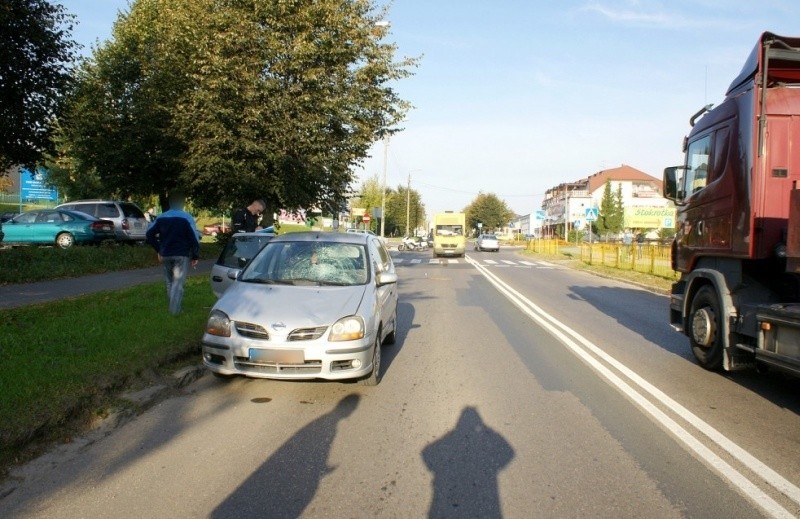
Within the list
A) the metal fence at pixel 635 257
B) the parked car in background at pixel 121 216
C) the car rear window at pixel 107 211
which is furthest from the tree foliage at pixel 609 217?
the car rear window at pixel 107 211

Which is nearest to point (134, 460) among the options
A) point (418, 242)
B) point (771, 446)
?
point (771, 446)

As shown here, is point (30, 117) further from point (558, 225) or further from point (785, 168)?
point (558, 225)

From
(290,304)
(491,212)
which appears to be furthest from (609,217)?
(290,304)

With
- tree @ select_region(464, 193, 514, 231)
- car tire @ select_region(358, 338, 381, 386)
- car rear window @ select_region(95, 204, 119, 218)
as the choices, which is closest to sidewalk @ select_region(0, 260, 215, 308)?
car rear window @ select_region(95, 204, 119, 218)

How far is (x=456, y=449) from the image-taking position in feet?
15.6

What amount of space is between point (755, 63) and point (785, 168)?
3.70ft

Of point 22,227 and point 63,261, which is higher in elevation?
point 22,227

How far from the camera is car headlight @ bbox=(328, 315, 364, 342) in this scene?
5957mm

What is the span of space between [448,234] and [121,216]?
21.3 metres

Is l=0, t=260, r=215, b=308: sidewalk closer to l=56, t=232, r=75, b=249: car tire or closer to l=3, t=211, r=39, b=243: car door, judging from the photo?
l=56, t=232, r=75, b=249: car tire

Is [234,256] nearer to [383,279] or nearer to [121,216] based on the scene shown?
[383,279]

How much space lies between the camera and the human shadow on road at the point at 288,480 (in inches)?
146

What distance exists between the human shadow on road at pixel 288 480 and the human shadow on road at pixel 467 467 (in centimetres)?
76

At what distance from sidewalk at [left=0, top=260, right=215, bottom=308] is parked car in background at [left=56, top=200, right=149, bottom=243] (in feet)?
17.1
